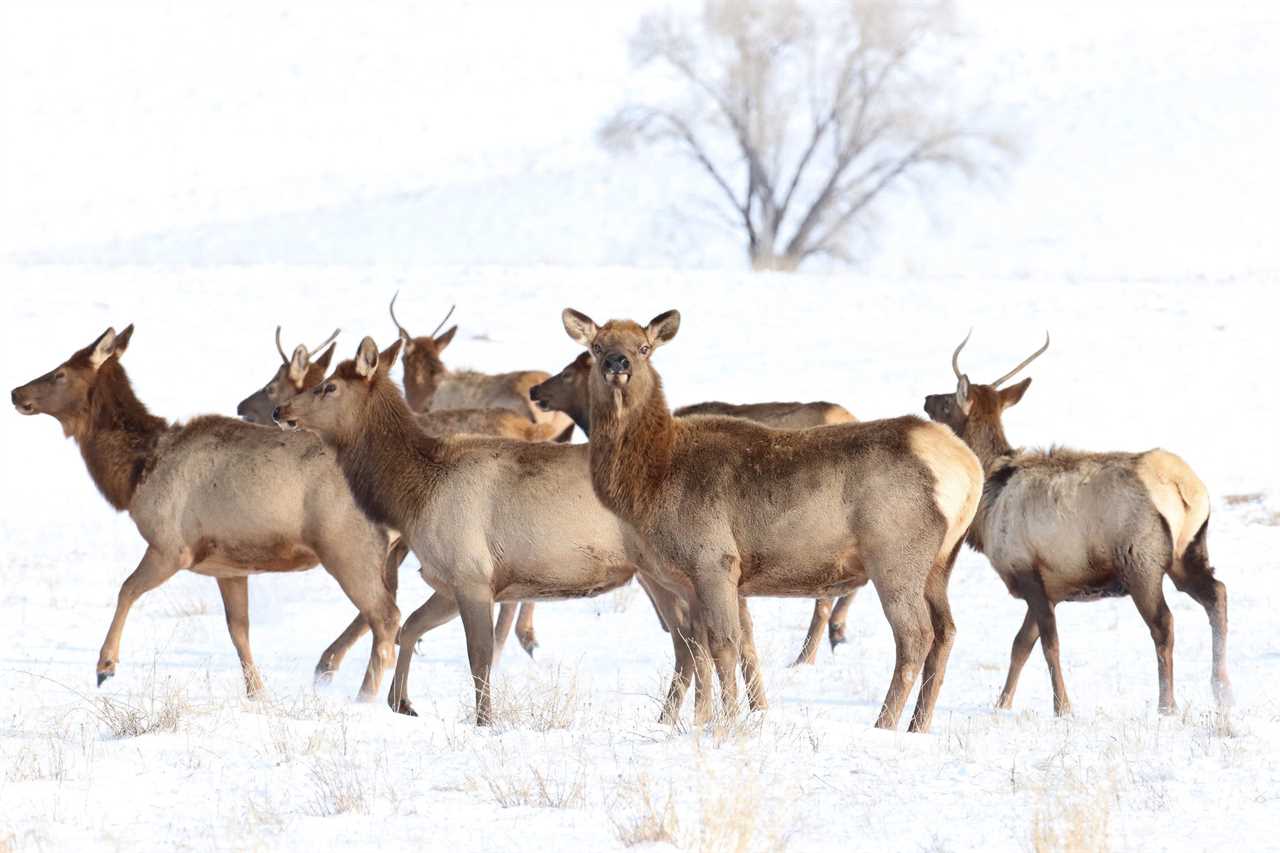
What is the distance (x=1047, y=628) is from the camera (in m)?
10.8

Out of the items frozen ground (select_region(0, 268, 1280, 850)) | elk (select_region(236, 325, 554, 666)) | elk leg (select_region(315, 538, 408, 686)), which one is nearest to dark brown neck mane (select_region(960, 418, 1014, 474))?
frozen ground (select_region(0, 268, 1280, 850))

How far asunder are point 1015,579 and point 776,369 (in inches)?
531

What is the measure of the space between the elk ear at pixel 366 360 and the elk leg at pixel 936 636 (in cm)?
361

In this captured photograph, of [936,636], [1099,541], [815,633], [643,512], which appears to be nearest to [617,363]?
[643,512]

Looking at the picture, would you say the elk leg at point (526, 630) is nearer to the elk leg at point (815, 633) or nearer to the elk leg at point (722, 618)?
the elk leg at point (815, 633)

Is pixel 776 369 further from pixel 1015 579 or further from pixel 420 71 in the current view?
pixel 420 71

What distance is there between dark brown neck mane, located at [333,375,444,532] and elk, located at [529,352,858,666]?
6.28 ft

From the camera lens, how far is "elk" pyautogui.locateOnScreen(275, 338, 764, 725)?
948 cm

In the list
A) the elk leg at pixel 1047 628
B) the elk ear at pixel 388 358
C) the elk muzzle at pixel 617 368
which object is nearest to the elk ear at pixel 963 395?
the elk leg at pixel 1047 628

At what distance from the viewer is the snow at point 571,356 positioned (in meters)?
6.80

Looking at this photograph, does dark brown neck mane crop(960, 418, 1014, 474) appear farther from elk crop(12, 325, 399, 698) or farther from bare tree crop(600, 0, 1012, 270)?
bare tree crop(600, 0, 1012, 270)

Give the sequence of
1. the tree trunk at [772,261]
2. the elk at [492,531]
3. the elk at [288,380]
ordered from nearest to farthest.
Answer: the elk at [492,531]
the elk at [288,380]
the tree trunk at [772,261]

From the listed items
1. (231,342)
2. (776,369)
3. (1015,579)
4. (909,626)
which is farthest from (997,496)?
(231,342)

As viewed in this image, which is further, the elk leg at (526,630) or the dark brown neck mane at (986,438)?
the elk leg at (526,630)
